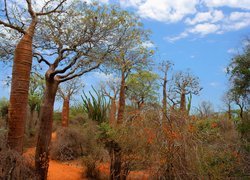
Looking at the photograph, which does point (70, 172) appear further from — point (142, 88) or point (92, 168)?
point (142, 88)

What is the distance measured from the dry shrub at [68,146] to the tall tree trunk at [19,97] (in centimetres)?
538

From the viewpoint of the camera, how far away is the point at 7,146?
20.5 feet

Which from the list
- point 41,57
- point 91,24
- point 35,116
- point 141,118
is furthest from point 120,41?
point 35,116

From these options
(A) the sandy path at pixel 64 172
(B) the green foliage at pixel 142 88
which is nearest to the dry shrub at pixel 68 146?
(A) the sandy path at pixel 64 172

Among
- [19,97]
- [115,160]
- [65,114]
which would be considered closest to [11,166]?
[19,97]

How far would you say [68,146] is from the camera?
12.1 meters

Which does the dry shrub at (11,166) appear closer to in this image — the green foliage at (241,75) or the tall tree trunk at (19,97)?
the tall tree trunk at (19,97)

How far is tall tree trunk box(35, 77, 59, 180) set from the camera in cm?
768

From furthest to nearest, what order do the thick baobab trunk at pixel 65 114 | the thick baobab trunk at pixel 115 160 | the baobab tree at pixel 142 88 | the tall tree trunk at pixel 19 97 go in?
the baobab tree at pixel 142 88 → the thick baobab trunk at pixel 65 114 → the thick baobab trunk at pixel 115 160 → the tall tree trunk at pixel 19 97

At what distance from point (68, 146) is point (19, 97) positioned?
5967 mm

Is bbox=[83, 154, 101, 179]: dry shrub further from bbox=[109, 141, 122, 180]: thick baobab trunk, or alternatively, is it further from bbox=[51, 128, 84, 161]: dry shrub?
bbox=[51, 128, 84, 161]: dry shrub

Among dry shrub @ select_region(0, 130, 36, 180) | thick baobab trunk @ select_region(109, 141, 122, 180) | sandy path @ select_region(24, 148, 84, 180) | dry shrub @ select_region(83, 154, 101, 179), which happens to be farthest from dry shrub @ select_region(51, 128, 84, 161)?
dry shrub @ select_region(0, 130, 36, 180)

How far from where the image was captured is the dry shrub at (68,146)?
38.8 ft

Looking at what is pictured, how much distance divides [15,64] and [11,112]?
1.11m
